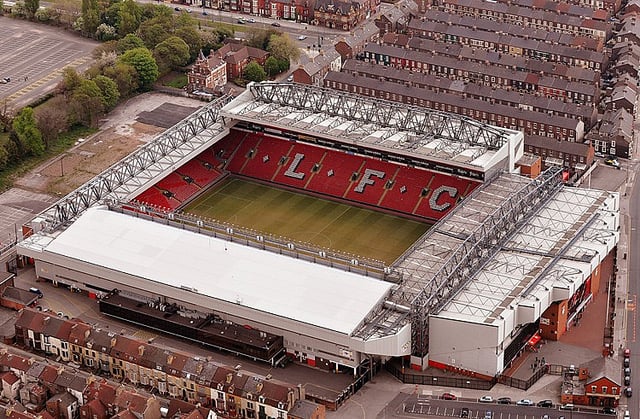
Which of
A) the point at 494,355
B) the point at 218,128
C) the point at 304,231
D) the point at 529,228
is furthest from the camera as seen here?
the point at 218,128

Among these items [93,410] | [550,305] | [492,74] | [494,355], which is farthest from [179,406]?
[492,74]

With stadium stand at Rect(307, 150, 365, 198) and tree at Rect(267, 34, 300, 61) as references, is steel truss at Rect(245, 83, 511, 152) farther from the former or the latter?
tree at Rect(267, 34, 300, 61)

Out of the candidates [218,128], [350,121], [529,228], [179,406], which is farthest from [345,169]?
[179,406]

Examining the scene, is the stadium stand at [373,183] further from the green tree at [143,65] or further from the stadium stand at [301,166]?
the green tree at [143,65]

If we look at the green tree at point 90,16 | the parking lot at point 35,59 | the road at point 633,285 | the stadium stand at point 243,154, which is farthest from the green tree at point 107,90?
the road at point 633,285

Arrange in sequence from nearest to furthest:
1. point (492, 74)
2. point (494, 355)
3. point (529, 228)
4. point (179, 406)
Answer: point (179, 406)
point (494, 355)
point (529, 228)
point (492, 74)

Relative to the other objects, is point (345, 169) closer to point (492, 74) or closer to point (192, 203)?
point (192, 203)

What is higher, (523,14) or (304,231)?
(523,14)

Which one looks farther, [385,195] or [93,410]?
[385,195]
